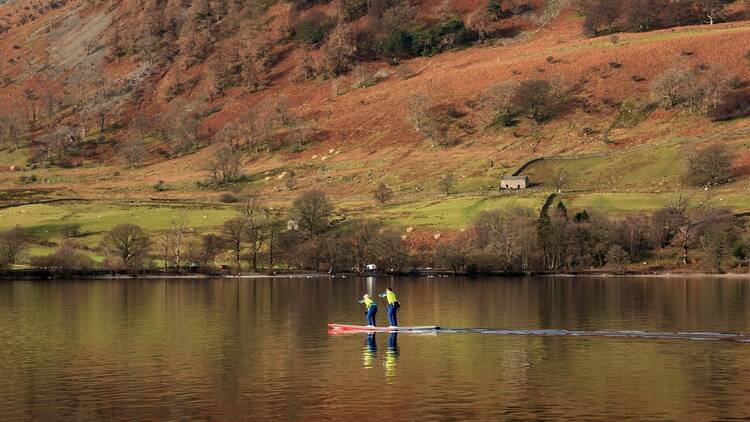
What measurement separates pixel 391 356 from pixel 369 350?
3.39 m

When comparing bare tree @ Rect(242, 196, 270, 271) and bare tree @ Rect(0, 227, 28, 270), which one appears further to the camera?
bare tree @ Rect(242, 196, 270, 271)

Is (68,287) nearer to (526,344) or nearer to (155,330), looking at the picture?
(155,330)

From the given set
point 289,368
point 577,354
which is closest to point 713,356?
point 577,354

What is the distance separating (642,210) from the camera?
17012 cm

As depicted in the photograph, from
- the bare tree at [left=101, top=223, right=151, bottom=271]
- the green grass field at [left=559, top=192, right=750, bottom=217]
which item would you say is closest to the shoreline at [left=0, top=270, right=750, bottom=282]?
the bare tree at [left=101, top=223, right=151, bottom=271]

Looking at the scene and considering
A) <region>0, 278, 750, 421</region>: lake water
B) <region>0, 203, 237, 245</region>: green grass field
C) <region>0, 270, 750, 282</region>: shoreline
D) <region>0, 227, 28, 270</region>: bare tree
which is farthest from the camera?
<region>0, 203, 237, 245</region>: green grass field

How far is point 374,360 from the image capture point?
60.9m

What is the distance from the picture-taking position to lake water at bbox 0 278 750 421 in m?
46.2

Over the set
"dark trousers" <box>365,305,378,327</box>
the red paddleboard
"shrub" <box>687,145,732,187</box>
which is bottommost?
the red paddleboard

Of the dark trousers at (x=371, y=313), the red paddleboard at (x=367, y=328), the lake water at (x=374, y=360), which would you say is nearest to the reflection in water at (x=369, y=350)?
the lake water at (x=374, y=360)

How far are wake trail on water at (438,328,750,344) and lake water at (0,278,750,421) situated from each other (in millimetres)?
165

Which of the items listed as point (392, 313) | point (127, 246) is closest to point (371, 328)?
point (392, 313)

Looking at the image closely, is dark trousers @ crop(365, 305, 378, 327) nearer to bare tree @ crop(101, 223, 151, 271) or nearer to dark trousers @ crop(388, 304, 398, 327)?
dark trousers @ crop(388, 304, 398, 327)

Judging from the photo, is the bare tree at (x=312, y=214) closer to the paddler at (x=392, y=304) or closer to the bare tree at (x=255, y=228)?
the bare tree at (x=255, y=228)
